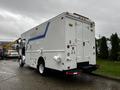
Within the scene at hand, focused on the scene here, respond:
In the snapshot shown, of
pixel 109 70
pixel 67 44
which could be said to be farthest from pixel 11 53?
pixel 67 44

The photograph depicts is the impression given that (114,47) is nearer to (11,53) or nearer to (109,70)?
(109,70)

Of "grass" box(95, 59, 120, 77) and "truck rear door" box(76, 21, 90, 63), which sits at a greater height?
"truck rear door" box(76, 21, 90, 63)

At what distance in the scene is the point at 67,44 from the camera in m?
7.42

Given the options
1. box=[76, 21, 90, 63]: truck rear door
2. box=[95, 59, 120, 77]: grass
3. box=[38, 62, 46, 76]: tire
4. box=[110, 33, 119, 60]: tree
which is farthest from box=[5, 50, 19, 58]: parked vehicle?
box=[76, 21, 90, 63]: truck rear door

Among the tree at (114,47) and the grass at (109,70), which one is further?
the tree at (114,47)

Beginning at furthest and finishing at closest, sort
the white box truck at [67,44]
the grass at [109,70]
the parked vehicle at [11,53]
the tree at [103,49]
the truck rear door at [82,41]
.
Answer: the parked vehicle at [11,53]
the tree at [103,49]
the grass at [109,70]
the truck rear door at [82,41]
the white box truck at [67,44]

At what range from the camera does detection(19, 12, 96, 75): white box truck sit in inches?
294

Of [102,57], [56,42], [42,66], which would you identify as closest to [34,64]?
[42,66]

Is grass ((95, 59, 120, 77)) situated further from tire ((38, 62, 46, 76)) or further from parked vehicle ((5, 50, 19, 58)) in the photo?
parked vehicle ((5, 50, 19, 58))

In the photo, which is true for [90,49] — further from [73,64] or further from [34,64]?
[34,64]

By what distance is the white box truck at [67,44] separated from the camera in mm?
7473

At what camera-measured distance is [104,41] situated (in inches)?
784

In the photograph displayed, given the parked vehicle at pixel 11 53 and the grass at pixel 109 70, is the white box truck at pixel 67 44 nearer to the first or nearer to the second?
the grass at pixel 109 70

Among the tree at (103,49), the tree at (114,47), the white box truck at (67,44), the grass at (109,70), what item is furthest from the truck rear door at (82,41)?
the tree at (103,49)
